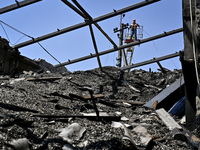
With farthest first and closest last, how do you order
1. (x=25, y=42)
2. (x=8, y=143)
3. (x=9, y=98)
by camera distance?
1. (x=25, y=42)
2. (x=9, y=98)
3. (x=8, y=143)

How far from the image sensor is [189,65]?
14.6ft

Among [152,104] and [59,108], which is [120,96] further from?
[59,108]

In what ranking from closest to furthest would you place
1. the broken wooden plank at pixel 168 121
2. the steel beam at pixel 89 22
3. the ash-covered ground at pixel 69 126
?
the ash-covered ground at pixel 69 126
the broken wooden plank at pixel 168 121
the steel beam at pixel 89 22

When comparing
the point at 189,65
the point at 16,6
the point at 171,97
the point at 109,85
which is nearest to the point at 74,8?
the point at 16,6

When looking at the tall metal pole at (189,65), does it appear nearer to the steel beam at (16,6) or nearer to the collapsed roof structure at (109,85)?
the collapsed roof structure at (109,85)

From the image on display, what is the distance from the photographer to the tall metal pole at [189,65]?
4.39 meters

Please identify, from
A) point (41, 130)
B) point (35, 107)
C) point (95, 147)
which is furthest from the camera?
point (35, 107)

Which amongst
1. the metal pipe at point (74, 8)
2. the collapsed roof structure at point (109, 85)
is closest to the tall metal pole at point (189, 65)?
the collapsed roof structure at point (109, 85)

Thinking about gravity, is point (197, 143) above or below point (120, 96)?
below

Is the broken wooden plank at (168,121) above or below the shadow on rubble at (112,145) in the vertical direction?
above

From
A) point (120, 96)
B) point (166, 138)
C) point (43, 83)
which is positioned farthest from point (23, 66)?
point (166, 138)

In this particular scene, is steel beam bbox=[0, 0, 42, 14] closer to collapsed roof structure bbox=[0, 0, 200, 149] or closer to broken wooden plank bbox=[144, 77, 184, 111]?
collapsed roof structure bbox=[0, 0, 200, 149]

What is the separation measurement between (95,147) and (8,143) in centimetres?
111

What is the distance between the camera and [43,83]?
333 inches
